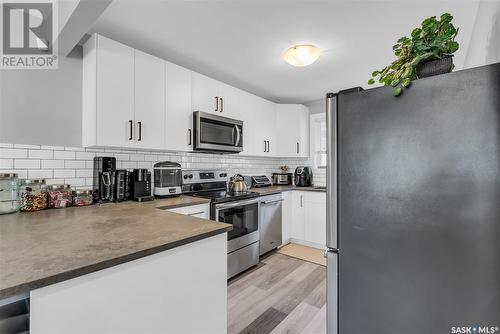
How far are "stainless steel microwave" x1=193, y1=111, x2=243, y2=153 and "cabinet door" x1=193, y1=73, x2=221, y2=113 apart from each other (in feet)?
0.37

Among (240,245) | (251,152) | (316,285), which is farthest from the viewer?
(251,152)

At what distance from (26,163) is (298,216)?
305cm

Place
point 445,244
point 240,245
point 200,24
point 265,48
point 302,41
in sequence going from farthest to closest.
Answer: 1. point 240,245
2. point 265,48
3. point 302,41
4. point 200,24
5. point 445,244

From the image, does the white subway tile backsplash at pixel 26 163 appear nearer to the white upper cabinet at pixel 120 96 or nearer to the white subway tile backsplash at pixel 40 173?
the white subway tile backsplash at pixel 40 173

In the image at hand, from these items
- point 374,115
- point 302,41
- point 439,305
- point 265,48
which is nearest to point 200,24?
point 265,48

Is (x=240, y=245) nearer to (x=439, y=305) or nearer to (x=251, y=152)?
(x=251, y=152)

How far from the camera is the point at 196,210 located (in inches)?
83.4

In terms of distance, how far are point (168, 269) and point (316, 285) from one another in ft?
5.97

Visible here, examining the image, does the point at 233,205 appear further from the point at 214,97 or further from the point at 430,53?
the point at 430,53

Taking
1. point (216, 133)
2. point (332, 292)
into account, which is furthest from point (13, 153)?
point (332, 292)

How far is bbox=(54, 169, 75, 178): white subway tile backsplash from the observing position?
1784 mm

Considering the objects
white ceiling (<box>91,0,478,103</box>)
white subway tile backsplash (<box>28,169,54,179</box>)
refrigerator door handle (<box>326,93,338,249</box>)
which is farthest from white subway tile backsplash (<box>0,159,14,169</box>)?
refrigerator door handle (<box>326,93,338,249</box>)

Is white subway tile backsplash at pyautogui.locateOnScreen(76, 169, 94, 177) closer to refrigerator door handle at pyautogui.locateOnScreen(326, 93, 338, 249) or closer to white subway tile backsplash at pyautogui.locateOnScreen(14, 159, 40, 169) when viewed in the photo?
white subway tile backsplash at pyautogui.locateOnScreen(14, 159, 40, 169)

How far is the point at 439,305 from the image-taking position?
0.85 metres
